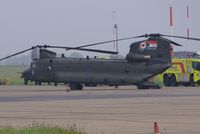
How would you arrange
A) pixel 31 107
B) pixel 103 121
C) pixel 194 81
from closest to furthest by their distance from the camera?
1. pixel 103 121
2. pixel 31 107
3. pixel 194 81

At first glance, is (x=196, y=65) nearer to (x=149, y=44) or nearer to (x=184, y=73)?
(x=184, y=73)

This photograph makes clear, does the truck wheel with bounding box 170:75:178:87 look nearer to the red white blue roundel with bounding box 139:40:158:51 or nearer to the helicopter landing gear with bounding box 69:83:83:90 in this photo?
the red white blue roundel with bounding box 139:40:158:51

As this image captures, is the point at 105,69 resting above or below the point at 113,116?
above

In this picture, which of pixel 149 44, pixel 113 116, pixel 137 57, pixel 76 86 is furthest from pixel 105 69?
pixel 113 116

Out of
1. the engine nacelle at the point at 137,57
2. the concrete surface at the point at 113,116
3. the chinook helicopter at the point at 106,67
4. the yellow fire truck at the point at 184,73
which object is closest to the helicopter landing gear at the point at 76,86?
the chinook helicopter at the point at 106,67

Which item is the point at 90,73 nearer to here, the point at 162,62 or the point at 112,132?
the point at 162,62

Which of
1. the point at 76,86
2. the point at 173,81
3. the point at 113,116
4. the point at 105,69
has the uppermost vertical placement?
the point at 105,69

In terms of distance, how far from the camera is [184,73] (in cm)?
6938

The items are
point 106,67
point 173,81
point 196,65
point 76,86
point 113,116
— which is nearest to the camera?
point 113,116

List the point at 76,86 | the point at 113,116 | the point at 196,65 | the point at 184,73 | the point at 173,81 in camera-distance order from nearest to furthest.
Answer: the point at 113,116, the point at 76,86, the point at 184,73, the point at 196,65, the point at 173,81

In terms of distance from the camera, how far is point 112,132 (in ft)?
68.2

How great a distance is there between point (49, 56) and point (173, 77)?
1971cm

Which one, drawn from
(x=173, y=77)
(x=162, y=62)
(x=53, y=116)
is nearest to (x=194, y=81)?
(x=173, y=77)

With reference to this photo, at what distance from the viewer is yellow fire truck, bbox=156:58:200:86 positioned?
6906 centimetres
